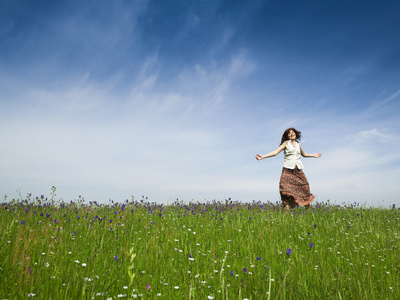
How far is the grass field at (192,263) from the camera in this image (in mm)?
2834

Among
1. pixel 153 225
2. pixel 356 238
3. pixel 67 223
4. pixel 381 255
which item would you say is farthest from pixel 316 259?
pixel 67 223

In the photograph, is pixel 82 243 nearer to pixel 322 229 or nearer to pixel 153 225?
pixel 153 225

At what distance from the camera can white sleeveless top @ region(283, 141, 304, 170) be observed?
35.1 ft

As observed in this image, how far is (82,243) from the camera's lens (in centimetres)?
462

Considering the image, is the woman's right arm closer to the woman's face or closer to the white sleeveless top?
the white sleeveless top

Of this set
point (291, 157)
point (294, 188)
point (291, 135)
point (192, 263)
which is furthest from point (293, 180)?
point (192, 263)

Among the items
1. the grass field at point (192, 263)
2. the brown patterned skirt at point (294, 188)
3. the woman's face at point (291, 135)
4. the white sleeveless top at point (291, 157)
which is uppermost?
the woman's face at point (291, 135)

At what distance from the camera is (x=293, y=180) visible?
10.6 m

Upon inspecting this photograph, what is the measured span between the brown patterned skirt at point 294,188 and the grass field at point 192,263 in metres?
3.33

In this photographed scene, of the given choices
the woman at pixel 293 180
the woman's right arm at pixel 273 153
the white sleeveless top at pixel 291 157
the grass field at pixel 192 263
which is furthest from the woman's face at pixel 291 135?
the grass field at pixel 192 263

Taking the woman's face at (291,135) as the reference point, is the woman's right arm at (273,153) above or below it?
below

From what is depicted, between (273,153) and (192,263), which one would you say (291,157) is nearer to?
(273,153)

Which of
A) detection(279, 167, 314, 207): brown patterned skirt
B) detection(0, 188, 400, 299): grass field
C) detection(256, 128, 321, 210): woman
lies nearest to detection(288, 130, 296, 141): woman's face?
detection(256, 128, 321, 210): woman

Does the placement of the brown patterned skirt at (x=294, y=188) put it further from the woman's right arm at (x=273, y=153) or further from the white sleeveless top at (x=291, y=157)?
the woman's right arm at (x=273, y=153)
